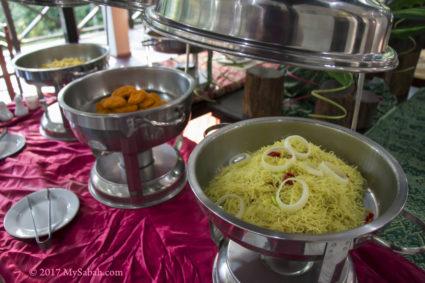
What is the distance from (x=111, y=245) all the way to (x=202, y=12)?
88 centimetres

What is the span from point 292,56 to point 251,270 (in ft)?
2.16

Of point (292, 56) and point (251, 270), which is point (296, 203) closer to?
point (251, 270)

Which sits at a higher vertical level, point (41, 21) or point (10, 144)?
point (41, 21)

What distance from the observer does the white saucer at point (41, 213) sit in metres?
1.03

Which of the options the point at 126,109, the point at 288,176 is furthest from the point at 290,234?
the point at 126,109

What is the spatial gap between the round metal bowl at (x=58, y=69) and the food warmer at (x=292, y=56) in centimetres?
114

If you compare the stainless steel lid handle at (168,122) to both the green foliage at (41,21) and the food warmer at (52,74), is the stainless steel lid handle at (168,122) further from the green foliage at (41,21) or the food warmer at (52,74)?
the green foliage at (41,21)

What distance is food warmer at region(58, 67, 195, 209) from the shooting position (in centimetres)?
104

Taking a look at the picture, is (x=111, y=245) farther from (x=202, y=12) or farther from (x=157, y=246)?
(x=202, y=12)

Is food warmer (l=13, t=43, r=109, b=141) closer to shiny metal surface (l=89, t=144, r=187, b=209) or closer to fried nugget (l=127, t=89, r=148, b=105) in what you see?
shiny metal surface (l=89, t=144, r=187, b=209)

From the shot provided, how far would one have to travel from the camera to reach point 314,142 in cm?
110

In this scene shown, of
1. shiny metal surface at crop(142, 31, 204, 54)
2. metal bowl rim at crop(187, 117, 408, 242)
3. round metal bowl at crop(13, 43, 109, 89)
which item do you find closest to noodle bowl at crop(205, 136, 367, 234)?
metal bowl rim at crop(187, 117, 408, 242)

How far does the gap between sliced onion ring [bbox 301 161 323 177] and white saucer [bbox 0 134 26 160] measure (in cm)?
145

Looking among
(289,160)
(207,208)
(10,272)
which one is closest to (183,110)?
(289,160)
